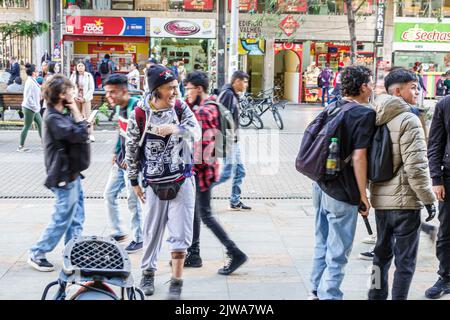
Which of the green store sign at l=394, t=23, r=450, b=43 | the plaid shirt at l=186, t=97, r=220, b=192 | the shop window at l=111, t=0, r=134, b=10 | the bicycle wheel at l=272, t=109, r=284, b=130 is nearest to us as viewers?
the plaid shirt at l=186, t=97, r=220, b=192

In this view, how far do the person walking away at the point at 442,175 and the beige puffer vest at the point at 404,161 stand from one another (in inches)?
31.4

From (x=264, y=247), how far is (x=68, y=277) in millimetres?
3367

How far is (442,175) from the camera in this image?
4.84 meters

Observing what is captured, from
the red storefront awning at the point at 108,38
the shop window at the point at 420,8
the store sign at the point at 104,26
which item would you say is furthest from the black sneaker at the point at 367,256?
the shop window at the point at 420,8

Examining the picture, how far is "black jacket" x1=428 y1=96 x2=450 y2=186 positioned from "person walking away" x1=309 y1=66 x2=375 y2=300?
896mm

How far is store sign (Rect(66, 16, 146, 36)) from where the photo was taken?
2755cm

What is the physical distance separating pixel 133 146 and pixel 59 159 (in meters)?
0.97

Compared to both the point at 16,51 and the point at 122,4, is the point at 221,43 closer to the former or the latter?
the point at 122,4

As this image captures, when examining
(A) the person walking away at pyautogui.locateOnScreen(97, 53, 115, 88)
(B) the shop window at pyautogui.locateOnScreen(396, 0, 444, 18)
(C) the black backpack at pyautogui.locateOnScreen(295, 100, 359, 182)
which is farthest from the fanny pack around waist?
(B) the shop window at pyautogui.locateOnScreen(396, 0, 444, 18)

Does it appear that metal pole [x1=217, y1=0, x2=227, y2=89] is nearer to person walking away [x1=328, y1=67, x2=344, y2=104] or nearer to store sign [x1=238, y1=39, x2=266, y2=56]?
store sign [x1=238, y1=39, x2=266, y2=56]

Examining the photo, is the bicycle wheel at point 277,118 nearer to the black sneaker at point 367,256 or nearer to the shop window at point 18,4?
the black sneaker at point 367,256

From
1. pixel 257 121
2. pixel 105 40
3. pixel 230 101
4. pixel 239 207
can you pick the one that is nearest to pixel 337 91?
pixel 257 121

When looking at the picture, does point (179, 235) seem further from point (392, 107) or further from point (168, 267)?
point (392, 107)

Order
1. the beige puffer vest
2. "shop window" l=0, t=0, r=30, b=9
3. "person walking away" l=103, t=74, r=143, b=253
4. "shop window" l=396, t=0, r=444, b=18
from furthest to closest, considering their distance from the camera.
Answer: "shop window" l=396, t=0, r=444, b=18
"shop window" l=0, t=0, r=30, b=9
"person walking away" l=103, t=74, r=143, b=253
the beige puffer vest
